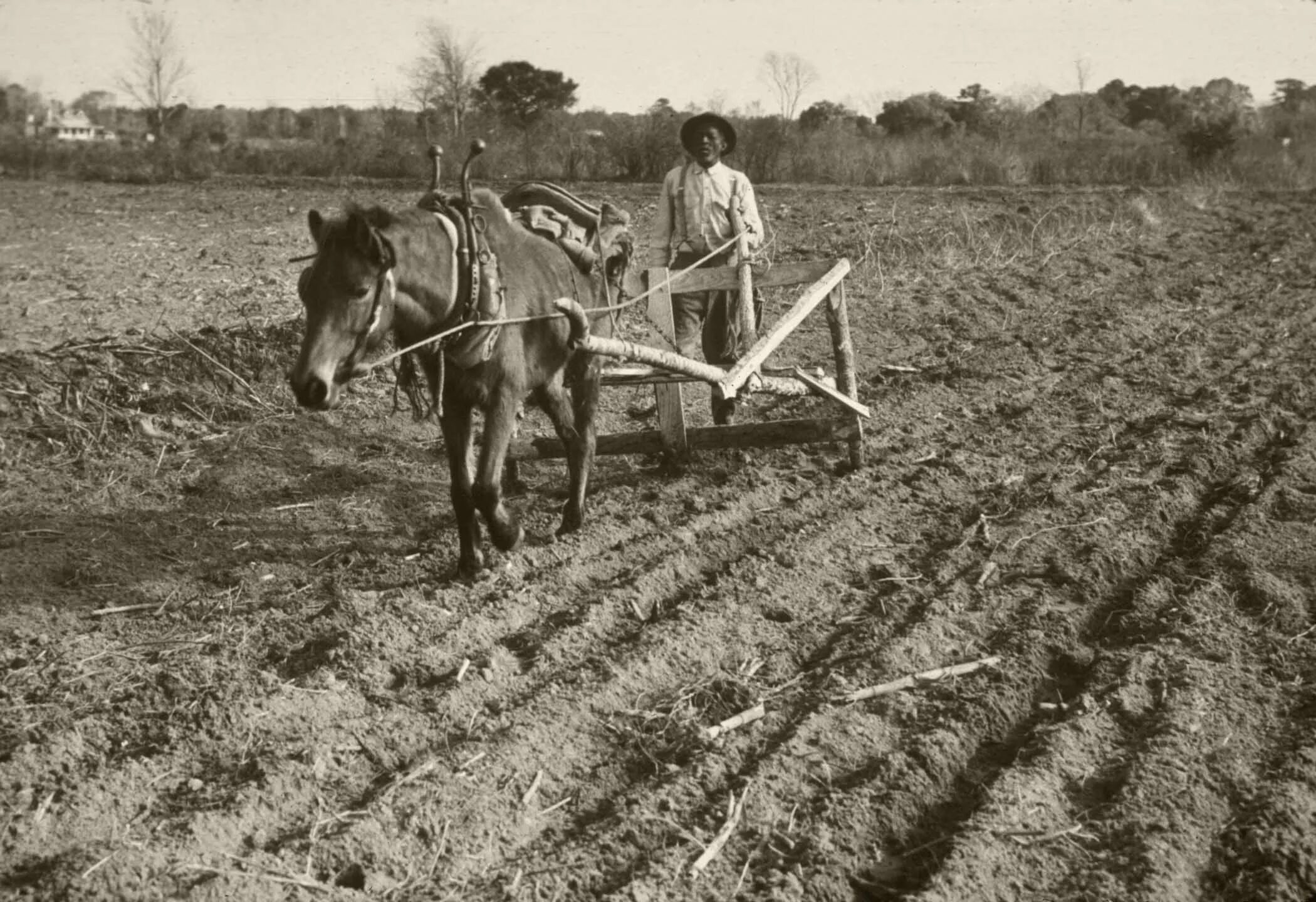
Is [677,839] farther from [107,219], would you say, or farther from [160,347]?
[107,219]

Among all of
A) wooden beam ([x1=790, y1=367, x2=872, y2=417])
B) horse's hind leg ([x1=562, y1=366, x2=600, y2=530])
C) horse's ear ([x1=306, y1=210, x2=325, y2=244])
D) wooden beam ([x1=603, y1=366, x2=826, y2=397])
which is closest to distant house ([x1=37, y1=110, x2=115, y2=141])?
wooden beam ([x1=603, y1=366, x2=826, y2=397])

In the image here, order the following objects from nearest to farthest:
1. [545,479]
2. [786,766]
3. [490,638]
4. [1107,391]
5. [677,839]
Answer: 1. [677,839]
2. [786,766]
3. [490,638]
4. [545,479]
5. [1107,391]

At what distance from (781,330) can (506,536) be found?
1.98 meters

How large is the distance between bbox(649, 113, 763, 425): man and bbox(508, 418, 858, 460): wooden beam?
1.72ft

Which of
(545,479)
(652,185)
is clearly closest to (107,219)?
(652,185)

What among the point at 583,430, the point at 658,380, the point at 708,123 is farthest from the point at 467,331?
the point at 708,123

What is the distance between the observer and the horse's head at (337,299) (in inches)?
164

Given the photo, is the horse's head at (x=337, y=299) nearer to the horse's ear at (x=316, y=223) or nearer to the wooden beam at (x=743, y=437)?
the horse's ear at (x=316, y=223)

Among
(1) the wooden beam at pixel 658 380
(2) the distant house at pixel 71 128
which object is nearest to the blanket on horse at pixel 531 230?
(1) the wooden beam at pixel 658 380

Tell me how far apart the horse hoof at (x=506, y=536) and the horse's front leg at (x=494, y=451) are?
0.18 ft

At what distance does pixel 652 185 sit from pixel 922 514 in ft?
72.1

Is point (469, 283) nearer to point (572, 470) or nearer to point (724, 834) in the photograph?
point (572, 470)

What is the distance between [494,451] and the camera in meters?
5.28

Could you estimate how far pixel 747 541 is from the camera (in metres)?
6.02
